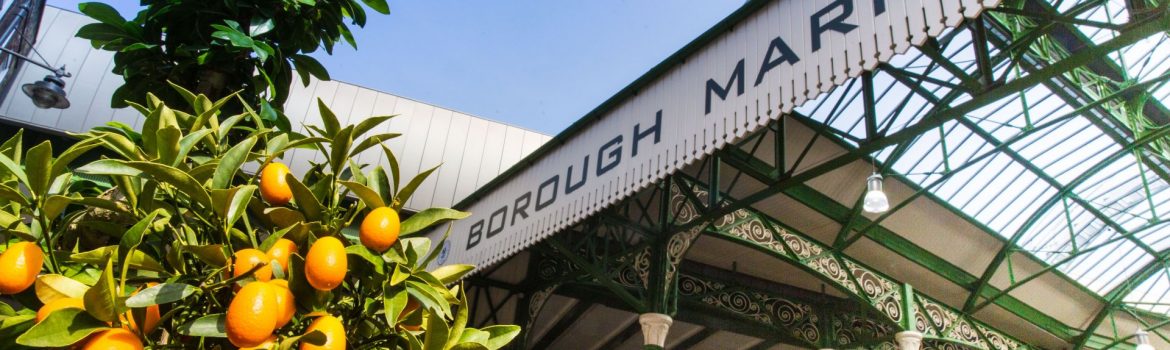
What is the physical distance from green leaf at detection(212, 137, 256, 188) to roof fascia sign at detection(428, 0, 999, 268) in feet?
12.5

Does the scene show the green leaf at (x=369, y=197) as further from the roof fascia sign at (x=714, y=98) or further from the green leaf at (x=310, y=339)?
the roof fascia sign at (x=714, y=98)

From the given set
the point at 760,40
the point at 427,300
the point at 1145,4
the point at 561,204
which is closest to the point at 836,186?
the point at 1145,4

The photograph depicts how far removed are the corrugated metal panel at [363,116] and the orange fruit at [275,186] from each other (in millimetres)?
10875

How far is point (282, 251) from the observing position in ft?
4.11

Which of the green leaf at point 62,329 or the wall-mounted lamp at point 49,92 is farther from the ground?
the wall-mounted lamp at point 49,92

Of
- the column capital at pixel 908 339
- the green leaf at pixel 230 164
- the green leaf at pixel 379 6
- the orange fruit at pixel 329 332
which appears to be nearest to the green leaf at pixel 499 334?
the orange fruit at pixel 329 332

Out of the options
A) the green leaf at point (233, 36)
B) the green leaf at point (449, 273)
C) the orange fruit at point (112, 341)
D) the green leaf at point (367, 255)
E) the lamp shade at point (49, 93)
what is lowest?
the orange fruit at point (112, 341)

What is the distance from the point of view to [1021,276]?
14992mm

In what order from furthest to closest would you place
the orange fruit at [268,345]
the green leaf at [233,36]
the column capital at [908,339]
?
the column capital at [908,339]
the green leaf at [233,36]
the orange fruit at [268,345]

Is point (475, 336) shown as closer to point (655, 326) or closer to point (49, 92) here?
point (655, 326)

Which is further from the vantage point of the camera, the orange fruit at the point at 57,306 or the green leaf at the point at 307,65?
the green leaf at the point at 307,65

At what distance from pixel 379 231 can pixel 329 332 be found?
0.19m

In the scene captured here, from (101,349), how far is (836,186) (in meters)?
12.0

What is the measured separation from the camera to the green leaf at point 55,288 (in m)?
1.10
